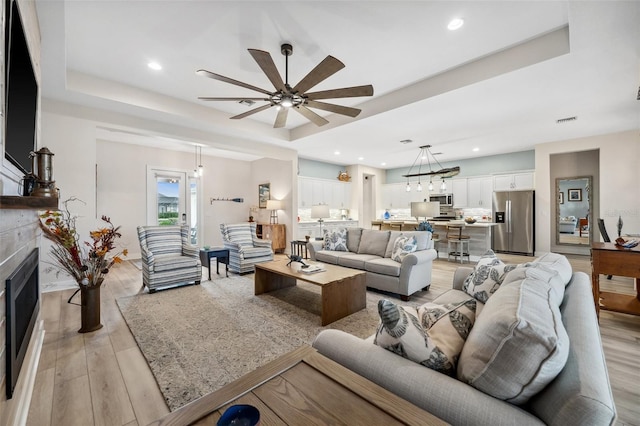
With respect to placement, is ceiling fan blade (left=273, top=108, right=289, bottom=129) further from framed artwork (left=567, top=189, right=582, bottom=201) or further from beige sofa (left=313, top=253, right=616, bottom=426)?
framed artwork (left=567, top=189, right=582, bottom=201)

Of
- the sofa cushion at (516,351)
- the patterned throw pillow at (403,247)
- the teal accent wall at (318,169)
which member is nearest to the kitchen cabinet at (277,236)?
the teal accent wall at (318,169)

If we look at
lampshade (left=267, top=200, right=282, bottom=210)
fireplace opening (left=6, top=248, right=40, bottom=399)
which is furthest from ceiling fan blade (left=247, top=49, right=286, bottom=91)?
lampshade (left=267, top=200, right=282, bottom=210)

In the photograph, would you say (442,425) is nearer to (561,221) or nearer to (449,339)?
(449,339)

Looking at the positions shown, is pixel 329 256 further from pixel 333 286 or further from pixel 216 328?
pixel 216 328

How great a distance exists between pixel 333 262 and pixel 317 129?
8.57 feet

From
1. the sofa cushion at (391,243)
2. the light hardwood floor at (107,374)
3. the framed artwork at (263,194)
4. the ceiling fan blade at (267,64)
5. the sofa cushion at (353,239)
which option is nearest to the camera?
the light hardwood floor at (107,374)

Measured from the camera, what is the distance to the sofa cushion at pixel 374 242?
4.40 meters

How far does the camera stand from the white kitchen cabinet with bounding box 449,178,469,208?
8.11 m

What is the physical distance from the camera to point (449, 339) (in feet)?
3.71

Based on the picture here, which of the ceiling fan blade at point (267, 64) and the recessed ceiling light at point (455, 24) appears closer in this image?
the ceiling fan blade at point (267, 64)

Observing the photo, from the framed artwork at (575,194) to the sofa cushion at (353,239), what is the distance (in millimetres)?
5708

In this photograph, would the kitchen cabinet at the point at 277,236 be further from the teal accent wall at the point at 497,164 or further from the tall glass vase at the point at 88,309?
the teal accent wall at the point at 497,164

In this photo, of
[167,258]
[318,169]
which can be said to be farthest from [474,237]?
[167,258]

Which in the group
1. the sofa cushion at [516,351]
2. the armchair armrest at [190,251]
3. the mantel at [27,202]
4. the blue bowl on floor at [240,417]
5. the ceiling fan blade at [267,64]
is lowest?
the armchair armrest at [190,251]
